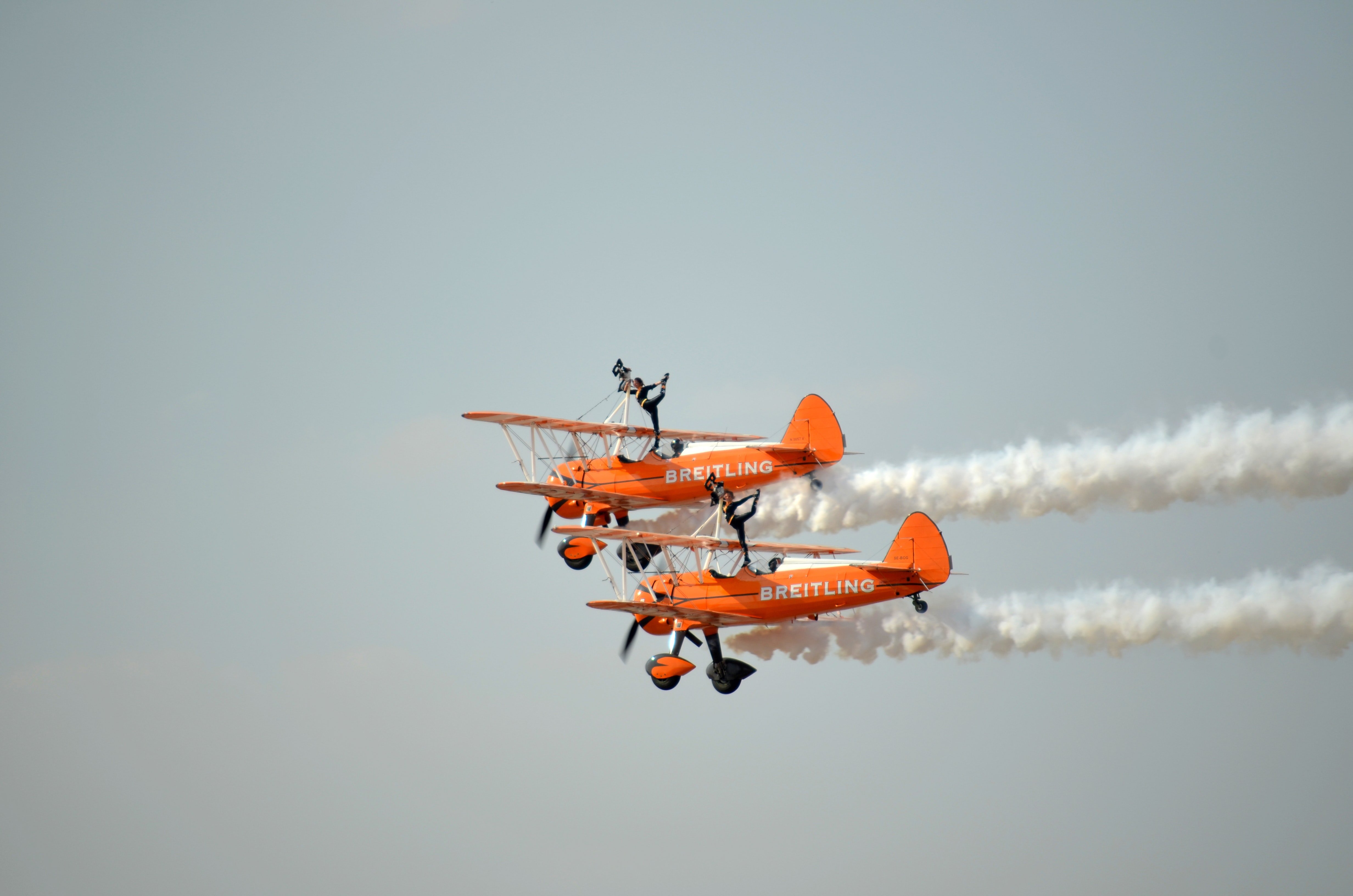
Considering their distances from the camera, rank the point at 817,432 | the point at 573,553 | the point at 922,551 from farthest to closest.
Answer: the point at 573,553 < the point at 817,432 < the point at 922,551

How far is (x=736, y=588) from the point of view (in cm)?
4384

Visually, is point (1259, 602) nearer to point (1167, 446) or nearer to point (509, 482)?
point (1167, 446)

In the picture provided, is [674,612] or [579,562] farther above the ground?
[579,562]

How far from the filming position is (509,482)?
48.7 metres

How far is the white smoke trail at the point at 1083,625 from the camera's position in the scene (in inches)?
1634

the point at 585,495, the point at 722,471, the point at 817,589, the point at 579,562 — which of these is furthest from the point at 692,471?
the point at 817,589

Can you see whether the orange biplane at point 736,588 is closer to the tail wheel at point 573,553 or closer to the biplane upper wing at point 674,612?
the biplane upper wing at point 674,612

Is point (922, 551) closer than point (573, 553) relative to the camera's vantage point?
Yes

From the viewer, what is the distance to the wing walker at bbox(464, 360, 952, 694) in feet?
140

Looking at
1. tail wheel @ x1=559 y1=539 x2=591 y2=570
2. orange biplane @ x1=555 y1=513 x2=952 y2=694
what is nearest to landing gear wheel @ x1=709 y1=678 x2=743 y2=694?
orange biplane @ x1=555 y1=513 x2=952 y2=694

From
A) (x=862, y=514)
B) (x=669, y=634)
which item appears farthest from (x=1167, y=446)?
(x=669, y=634)

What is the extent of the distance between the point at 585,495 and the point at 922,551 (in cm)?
1013

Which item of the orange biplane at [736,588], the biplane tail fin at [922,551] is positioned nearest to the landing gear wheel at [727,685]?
the orange biplane at [736,588]

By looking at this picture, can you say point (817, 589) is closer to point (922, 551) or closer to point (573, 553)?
point (922, 551)
